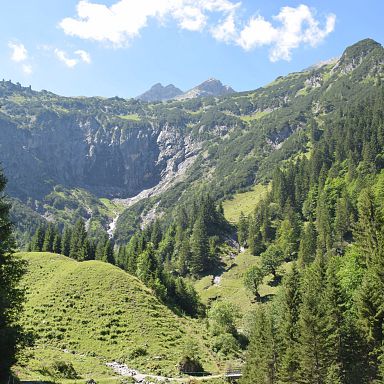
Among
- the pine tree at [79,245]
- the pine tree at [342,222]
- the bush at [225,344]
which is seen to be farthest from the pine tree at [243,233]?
the bush at [225,344]

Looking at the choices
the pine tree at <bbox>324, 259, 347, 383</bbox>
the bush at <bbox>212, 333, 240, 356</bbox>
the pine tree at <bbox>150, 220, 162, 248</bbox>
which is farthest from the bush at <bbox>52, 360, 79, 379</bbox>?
the pine tree at <bbox>150, 220, 162, 248</bbox>

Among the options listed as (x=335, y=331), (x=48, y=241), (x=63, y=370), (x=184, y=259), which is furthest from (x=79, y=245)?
(x=335, y=331)

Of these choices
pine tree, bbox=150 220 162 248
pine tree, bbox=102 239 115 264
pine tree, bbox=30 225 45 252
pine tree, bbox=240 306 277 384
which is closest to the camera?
pine tree, bbox=240 306 277 384

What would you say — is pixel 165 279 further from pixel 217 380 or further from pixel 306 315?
pixel 306 315

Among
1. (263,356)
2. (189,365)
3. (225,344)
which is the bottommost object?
(189,365)

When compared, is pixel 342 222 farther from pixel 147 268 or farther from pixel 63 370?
pixel 63 370

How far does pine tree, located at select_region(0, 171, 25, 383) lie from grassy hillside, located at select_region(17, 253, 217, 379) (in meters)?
13.2

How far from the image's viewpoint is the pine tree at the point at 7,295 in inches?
1108

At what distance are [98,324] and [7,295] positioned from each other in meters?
40.8

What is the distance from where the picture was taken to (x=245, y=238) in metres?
163

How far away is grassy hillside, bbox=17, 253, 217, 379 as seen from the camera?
2207 inches

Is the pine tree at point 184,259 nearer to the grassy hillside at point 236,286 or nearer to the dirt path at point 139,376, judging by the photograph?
the grassy hillside at point 236,286

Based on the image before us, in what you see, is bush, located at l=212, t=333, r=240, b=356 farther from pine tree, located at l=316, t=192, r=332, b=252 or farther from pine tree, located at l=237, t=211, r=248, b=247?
pine tree, located at l=237, t=211, r=248, b=247

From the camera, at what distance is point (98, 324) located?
67.2m
